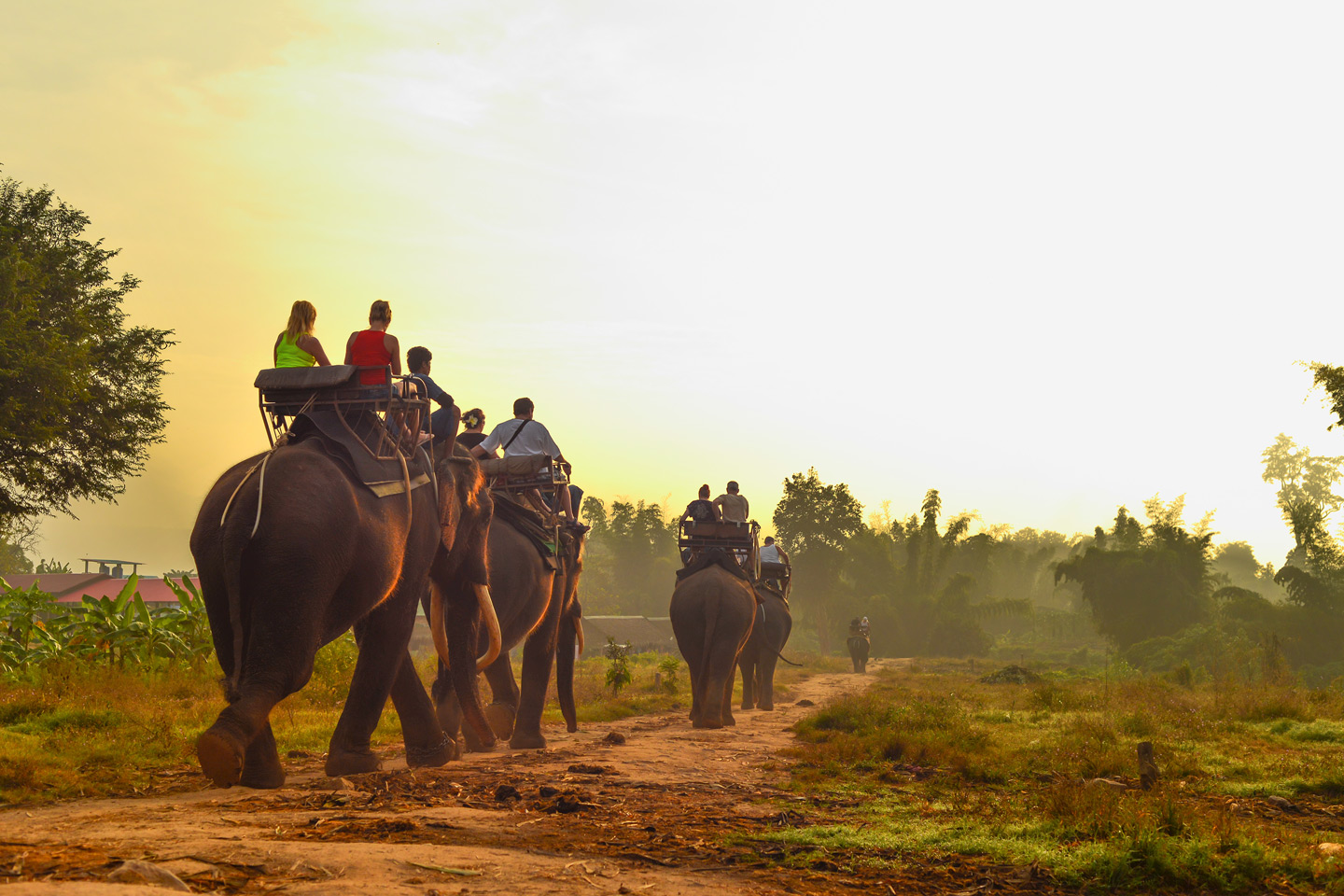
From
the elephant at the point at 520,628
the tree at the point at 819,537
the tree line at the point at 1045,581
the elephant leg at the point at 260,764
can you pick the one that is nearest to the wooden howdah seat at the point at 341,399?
the elephant leg at the point at 260,764

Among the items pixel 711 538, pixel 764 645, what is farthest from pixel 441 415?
pixel 764 645

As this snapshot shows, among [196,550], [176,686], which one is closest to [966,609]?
[176,686]

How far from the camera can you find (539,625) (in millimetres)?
11414

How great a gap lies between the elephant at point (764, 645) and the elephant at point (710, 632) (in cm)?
464

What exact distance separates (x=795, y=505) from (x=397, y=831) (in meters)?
63.9

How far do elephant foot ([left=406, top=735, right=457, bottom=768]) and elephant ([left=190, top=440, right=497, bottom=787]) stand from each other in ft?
2.40

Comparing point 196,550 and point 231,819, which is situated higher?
point 196,550

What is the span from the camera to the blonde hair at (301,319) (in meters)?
7.08

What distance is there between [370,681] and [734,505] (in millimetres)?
9109

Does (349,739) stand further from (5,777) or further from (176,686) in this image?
(176,686)

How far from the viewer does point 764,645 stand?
19250 millimetres

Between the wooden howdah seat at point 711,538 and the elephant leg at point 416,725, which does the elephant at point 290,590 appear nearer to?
the elephant leg at point 416,725

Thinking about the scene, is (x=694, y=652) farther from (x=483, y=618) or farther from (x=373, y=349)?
(x=373, y=349)

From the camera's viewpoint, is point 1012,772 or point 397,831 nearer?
point 397,831
